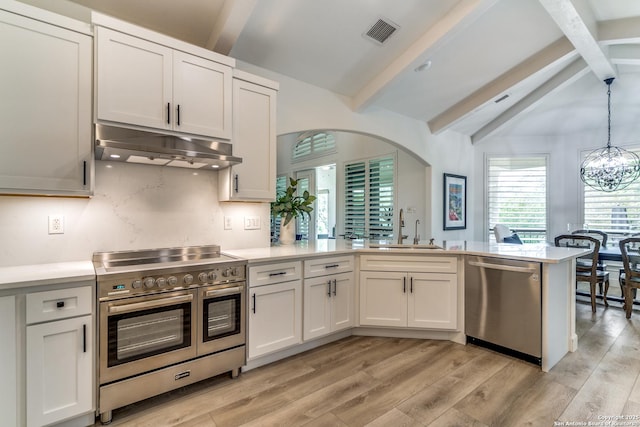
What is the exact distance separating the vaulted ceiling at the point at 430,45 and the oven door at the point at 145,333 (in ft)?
6.78

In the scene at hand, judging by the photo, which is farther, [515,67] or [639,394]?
[515,67]

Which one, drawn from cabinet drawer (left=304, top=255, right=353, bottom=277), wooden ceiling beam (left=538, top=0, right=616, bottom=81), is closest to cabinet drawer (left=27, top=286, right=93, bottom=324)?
cabinet drawer (left=304, top=255, right=353, bottom=277)

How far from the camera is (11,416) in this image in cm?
167

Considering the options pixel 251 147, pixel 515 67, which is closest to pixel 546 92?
pixel 515 67

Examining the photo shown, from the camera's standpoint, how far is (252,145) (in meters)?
2.83

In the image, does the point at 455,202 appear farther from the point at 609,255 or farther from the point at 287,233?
the point at 287,233

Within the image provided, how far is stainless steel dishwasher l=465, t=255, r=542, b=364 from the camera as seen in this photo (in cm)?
264

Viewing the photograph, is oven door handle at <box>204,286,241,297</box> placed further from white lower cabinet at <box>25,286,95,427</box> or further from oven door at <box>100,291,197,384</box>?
white lower cabinet at <box>25,286,95,427</box>

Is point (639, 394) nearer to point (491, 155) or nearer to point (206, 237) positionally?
A: point (206, 237)

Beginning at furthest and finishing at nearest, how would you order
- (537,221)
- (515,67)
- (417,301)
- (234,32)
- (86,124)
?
(537,221)
(515,67)
(417,301)
(234,32)
(86,124)

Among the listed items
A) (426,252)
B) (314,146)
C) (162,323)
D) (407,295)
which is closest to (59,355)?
(162,323)

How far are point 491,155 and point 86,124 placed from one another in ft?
20.5

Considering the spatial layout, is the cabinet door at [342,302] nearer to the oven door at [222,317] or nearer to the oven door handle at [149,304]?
the oven door at [222,317]

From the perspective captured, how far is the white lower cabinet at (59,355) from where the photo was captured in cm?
172
